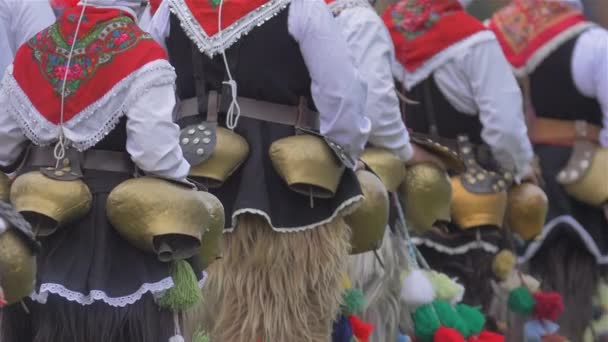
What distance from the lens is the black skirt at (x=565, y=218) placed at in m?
6.65

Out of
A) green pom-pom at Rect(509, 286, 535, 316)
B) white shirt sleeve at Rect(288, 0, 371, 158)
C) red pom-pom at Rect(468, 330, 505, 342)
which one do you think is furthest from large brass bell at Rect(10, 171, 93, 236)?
green pom-pom at Rect(509, 286, 535, 316)

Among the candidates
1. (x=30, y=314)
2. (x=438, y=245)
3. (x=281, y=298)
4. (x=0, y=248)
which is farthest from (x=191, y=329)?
(x=438, y=245)

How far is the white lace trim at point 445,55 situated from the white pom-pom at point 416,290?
0.87m

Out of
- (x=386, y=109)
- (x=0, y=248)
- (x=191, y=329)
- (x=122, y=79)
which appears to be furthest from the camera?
(x=386, y=109)

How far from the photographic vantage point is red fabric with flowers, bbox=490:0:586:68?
6.65 meters

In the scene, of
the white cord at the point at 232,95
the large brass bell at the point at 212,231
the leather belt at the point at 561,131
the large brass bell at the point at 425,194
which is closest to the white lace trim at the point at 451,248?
the large brass bell at the point at 425,194

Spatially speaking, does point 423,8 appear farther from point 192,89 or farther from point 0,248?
point 0,248

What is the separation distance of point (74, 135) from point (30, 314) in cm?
52

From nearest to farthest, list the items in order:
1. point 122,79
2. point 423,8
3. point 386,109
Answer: point 122,79, point 386,109, point 423,8

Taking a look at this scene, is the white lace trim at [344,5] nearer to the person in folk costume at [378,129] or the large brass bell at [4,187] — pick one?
the person in folk costume at [378,129]

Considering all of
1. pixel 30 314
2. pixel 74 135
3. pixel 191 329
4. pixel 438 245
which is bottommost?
pixel 438 245

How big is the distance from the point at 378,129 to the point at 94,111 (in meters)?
1.65

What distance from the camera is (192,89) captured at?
4.81 m

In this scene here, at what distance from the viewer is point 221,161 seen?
4.60m
